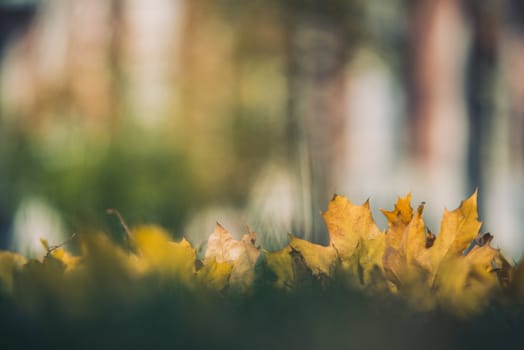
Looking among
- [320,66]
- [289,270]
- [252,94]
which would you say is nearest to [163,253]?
[289,270]

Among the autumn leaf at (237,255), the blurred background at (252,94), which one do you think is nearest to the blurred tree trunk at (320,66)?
the blurred background at (252,94)

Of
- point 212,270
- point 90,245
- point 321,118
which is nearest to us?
point 90,245

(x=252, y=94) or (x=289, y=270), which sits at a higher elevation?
(x=289, y=270)

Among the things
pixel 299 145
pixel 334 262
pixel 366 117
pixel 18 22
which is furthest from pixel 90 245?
pixel 18 22

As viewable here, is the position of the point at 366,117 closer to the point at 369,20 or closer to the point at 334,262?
the point at 369,20

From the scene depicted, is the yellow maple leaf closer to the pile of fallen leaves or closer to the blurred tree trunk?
the pile of fallen leaves

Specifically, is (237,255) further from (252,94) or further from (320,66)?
(320,66)

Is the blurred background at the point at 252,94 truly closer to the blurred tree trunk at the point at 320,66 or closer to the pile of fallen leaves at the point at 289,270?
the blurred tree trunk at the point at 320,66
